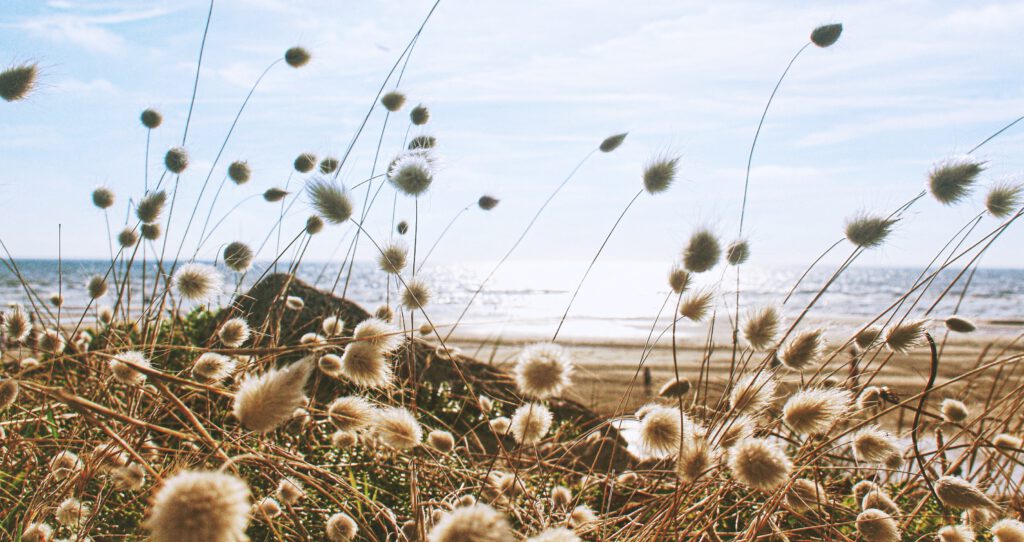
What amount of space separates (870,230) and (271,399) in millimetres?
1740

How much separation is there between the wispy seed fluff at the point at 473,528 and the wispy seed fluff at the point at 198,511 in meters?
0.24

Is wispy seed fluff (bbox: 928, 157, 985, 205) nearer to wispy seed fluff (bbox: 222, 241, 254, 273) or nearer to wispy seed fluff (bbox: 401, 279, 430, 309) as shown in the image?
wispy seed fluff (bbox: 401, 279, 430, 309)

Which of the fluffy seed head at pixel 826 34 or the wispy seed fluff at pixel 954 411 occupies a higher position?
the fluffy seed head at pixel 826 34

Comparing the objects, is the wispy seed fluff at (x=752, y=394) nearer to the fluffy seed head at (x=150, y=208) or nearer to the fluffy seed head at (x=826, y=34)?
the fluffy seed head at (x=826, y=34)

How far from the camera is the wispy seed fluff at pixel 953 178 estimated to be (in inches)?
71.9

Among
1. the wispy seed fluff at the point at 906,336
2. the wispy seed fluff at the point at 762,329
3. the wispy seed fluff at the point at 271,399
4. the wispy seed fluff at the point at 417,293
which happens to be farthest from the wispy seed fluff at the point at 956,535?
the wispy seed fluff at the point at 417,293

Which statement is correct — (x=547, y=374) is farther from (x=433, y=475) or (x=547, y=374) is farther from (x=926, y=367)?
(x=926, y=367)

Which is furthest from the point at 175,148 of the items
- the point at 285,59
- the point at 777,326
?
the point at 777,326

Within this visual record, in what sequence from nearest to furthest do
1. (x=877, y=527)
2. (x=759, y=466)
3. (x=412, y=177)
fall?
(x=759, y=466) → (x=877, y=527) → (x=412, y=177)

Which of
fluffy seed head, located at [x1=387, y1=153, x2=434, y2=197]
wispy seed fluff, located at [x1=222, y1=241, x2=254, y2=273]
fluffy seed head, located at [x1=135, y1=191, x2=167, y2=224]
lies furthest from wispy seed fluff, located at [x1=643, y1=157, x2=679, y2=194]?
fluffy seed head, located at [x1=135, y1=191, x2=167, y2=224]

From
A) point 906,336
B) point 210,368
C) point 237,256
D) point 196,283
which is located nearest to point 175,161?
point 237,256

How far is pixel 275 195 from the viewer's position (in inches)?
Result: 99.7

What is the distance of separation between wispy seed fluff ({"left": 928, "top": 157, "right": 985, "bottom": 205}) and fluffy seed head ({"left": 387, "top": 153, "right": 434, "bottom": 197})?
156 centimetres

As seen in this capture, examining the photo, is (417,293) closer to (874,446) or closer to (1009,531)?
(874,446)
